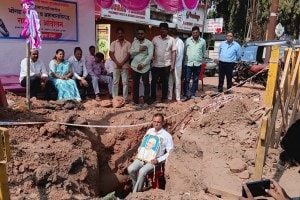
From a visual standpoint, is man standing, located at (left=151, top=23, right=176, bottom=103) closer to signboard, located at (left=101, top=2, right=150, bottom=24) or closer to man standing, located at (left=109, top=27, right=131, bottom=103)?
man standing, located at (left=109, top=27, right=131, bottom=103)

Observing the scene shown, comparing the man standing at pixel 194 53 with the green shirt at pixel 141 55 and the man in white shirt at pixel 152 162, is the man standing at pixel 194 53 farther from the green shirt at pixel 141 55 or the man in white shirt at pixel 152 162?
the man in white shirt at pixel 152 162

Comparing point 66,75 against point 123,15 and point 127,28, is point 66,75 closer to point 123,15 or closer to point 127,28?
point 123,15

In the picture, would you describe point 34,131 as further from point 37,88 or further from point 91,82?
point 91,82

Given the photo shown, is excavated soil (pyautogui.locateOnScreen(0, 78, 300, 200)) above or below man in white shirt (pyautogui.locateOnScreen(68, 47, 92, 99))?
below

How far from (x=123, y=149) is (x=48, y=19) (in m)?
3.81

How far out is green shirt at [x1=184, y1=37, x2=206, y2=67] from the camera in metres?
8.28

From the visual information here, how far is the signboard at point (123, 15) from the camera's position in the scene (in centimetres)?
1314

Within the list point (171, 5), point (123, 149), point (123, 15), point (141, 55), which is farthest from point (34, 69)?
point (123, 15)

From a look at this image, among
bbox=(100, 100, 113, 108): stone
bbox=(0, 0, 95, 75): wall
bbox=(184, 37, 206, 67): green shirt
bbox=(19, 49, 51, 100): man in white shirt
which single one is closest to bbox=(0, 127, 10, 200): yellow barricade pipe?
bbox=(19, 49, 51, 100): man in white shirt

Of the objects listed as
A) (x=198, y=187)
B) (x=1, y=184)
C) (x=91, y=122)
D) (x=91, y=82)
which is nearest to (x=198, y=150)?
(x=198, y=187)

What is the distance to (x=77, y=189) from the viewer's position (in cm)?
459

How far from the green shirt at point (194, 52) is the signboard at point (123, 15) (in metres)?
5.00

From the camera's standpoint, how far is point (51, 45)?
838cm

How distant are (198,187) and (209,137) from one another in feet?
5.41
